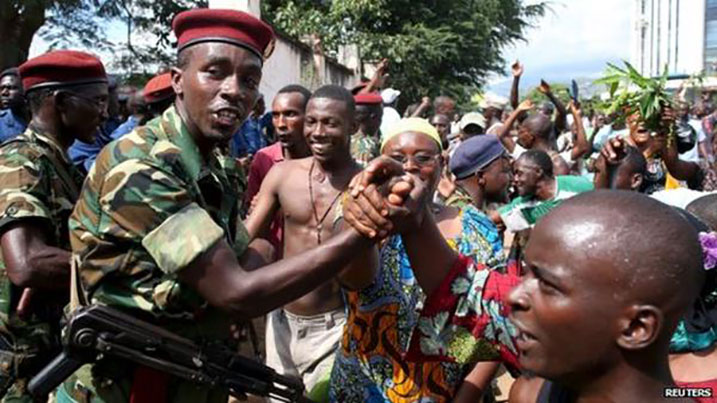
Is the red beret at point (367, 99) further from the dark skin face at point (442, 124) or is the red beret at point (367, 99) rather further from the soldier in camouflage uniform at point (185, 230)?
the soldier in camouflage uniform at point (185, 230)

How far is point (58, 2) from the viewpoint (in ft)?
47.5

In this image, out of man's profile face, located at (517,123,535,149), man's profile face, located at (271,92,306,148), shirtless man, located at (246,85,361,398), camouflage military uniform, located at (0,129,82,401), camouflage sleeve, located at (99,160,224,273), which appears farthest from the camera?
man's profile face, located at (517,123,535,149)

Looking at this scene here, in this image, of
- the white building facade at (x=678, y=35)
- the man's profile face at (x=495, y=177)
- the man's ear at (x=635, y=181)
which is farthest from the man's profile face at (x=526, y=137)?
the white building facade at (x=678, y=35)

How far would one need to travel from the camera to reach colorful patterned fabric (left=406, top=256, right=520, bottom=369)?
2270 mm

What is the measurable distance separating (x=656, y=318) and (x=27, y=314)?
2.38 meters

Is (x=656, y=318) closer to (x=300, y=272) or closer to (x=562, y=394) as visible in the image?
(x=562, y=394)

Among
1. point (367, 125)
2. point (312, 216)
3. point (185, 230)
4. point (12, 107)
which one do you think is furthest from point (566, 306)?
point (12, 107)

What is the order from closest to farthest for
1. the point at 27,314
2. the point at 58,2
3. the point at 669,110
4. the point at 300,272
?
the point at 300,272 < the point at 27,314 < the point at 669,110 < the point at 58,2

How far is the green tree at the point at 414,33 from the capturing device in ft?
67.3

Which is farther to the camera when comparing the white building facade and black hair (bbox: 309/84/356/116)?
the white building facade

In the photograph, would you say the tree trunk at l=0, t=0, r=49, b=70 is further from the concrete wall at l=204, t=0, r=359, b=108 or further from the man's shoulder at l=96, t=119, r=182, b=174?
the man's shoulder at l=96, t=119, r=182, b=174

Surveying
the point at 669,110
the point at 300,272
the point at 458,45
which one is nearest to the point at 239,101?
the point at 300,272

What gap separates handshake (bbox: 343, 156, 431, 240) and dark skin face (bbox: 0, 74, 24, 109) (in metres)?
5.03

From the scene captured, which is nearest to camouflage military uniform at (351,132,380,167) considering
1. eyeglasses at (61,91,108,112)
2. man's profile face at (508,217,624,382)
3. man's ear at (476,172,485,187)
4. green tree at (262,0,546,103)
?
man's ear at (476,172,485,187)
